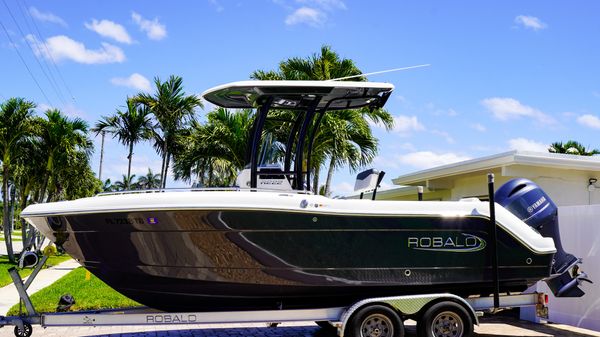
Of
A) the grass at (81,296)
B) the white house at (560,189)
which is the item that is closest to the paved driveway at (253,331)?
the white house at (560,189)

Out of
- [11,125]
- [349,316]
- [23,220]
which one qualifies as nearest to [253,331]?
[349,316]

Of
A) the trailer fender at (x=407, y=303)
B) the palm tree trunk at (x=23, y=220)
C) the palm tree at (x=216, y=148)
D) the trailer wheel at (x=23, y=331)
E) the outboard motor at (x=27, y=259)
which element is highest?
the palm tree at (x=216, y=148)

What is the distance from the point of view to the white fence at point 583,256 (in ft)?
28.1

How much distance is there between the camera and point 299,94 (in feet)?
23.9

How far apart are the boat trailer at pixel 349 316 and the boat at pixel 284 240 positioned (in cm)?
→ 17

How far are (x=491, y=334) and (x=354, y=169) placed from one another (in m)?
7.47

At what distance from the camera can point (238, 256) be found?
6441 millimetres

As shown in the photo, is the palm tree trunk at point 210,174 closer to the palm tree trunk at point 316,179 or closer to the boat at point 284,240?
the palm tree trunk at point 316,179

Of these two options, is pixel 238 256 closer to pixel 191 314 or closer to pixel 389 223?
pixel 191 314

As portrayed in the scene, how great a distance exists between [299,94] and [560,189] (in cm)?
749

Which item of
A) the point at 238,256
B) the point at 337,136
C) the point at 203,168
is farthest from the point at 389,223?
the point at 203,168

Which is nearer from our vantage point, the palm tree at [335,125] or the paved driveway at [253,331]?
the paved driveway at [253,331]

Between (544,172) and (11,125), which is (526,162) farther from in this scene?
(11,125)

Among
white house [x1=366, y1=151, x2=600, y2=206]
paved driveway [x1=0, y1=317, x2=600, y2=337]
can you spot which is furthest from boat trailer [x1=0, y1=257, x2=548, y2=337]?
white house [x1=366, y1=151, x2=600, y2=206]
